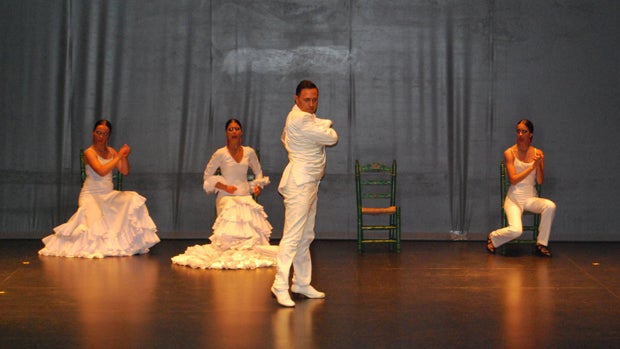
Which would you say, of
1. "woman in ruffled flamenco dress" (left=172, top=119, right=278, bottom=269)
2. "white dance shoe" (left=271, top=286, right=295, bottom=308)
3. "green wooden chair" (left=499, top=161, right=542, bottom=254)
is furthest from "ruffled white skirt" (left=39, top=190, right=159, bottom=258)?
"green wooden chair" (left=499, top=161, right=542, bottom=254)

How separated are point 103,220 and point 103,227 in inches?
3.2

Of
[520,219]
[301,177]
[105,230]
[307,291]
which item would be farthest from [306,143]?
[520,219]

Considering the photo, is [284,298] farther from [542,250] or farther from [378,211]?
[542,250]

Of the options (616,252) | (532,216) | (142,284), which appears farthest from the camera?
(532,216)

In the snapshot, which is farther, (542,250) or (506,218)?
(506,218)

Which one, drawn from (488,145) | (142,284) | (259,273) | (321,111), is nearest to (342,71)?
(321,111)

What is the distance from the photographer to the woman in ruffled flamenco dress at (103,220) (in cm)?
741

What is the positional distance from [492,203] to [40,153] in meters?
4.57

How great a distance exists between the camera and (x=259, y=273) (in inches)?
258

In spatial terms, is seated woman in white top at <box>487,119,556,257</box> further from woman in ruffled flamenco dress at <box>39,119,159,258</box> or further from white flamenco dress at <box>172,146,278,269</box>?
woman in ruffled flamenco dress at <box>39,119,159,258</box>

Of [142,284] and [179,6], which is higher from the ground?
[179,6]

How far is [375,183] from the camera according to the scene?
8.16m

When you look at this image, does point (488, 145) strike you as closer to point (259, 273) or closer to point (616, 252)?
point (616, 252)

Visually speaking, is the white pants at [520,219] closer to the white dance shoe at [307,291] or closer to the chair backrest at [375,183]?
the chair backrest at [375,183]
